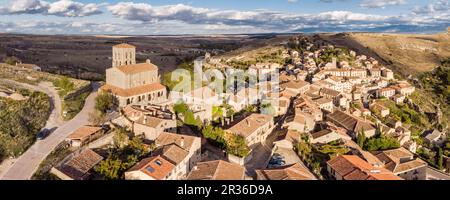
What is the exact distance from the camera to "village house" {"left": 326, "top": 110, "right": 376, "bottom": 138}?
1414 inches

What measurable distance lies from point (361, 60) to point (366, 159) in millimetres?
58385

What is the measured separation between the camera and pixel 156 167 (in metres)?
20.0

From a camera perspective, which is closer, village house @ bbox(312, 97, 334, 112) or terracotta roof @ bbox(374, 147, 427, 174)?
terracotta roof @ bbox(374, 147, 427, 174)

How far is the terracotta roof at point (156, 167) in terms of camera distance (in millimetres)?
19375

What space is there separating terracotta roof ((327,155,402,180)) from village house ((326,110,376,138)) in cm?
979

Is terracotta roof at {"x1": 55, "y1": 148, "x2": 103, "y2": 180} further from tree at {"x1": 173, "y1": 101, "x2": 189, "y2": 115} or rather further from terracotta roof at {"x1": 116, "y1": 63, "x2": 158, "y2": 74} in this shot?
terracotta roof at {"x1": 116, "y1": 63, "x2": 158, "y2": 74}

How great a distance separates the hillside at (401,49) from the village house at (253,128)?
7026 centimetres

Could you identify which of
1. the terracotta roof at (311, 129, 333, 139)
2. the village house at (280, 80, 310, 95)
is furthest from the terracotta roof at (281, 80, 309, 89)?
the terracotta roof at (311, 129, 333, 139)

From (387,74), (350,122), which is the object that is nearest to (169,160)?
(350,122)

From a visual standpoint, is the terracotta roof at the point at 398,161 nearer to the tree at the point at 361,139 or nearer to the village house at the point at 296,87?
the tree at the point at 361,139

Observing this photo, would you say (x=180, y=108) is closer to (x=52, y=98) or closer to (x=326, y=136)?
(x=52, y=98)

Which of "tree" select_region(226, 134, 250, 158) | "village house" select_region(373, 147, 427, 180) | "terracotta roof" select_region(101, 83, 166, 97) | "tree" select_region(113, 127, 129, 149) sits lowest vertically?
"village house" select_region(373, 147, 427, 180)
